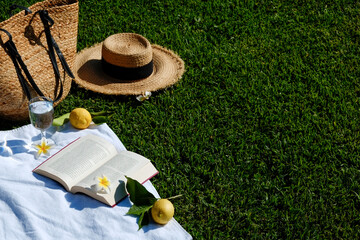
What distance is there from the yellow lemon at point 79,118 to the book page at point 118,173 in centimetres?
52

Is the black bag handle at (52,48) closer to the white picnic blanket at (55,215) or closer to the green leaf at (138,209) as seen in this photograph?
the white picnic blanket at (55,215)

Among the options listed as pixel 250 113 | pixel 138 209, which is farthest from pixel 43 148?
pixel 250 113

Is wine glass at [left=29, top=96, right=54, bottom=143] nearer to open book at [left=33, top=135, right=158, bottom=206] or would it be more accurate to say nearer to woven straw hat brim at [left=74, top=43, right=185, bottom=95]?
open book at [left=33, top=135, right=158, bottom=206]

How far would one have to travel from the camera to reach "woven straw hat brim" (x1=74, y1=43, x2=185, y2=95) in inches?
165

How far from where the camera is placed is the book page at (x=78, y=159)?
305cm

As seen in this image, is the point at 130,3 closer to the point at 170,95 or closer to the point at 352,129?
the point at 170,95

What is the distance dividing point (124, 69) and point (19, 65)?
1.00 meters

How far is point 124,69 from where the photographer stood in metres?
4.18

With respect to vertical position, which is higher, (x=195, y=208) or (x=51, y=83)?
(x=51, y=83)

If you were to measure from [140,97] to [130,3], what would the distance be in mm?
1994

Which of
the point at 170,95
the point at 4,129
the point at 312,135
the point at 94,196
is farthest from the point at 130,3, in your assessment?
the point at 94,196

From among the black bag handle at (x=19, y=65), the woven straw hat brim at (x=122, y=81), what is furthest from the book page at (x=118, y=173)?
the woven straw hat brim at (x=122, y=81)

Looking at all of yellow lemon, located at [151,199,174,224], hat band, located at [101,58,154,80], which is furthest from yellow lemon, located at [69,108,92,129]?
yellow lemon, located at [151,199,174,224]

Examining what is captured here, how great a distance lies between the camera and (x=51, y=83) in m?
3.79
